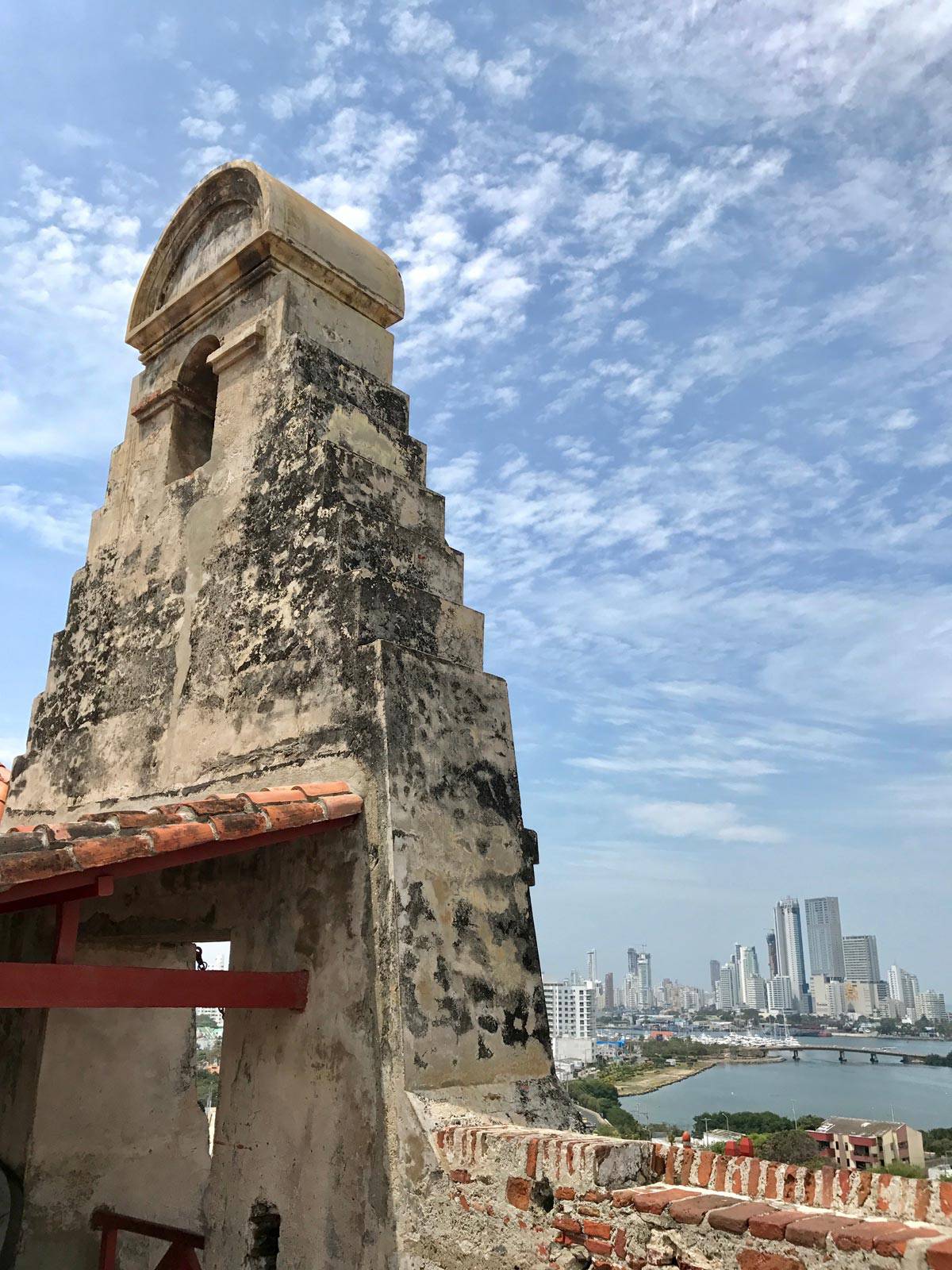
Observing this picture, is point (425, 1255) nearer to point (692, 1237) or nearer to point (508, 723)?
point (692, 1237)

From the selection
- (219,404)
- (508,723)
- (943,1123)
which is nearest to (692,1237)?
(508,723)

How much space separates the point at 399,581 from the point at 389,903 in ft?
5.29

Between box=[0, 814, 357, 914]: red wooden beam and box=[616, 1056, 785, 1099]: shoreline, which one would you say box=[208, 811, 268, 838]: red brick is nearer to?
box=[0, 814, 357, 914]: red wooden beam

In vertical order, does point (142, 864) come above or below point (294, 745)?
below

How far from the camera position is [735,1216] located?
224 centimetres

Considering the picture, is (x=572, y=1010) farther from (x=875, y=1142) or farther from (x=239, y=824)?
(x=239, y=824)

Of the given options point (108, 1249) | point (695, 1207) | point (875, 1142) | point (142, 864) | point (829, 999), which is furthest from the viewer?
point (829, 999)

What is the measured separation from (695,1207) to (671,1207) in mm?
66

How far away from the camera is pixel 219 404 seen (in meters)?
5.38

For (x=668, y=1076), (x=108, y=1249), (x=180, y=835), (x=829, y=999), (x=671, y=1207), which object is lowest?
(x=668, y=1076)

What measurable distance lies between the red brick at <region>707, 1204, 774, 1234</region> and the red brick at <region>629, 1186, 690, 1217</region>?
0.49 ft

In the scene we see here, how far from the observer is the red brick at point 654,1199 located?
2416mm

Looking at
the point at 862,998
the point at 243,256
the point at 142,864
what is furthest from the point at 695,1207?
the point at 862,998

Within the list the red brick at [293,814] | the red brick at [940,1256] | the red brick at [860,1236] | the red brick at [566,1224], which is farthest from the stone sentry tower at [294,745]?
the red brick at [940,1256]
